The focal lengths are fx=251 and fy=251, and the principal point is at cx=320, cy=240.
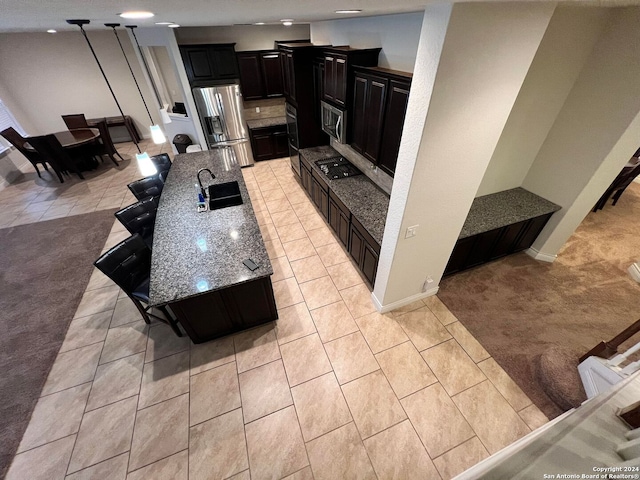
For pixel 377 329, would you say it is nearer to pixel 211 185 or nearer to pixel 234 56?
pixel 211 185

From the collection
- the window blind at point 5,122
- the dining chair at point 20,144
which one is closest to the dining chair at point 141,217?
the dining chair at point 20,144

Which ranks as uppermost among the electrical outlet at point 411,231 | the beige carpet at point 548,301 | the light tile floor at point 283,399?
the electrical outlet at point 411,231

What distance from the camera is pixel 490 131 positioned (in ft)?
6.06

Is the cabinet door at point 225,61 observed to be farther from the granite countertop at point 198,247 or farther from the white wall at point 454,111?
the white wall at point 454,111

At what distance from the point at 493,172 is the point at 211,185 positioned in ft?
12.5

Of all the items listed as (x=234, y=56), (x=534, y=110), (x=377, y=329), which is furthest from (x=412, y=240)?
(x=234, y=56)

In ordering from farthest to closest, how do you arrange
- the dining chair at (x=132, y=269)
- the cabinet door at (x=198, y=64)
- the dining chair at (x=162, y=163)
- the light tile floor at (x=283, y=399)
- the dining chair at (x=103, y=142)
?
the dining chair at (x=103, y=142)
the cabinet door at (x=198, y=64)
the dining chair at (x=162, y=163)
the dining chair at (x=132, y=269)
the light tile floor at (x=283, y=399)

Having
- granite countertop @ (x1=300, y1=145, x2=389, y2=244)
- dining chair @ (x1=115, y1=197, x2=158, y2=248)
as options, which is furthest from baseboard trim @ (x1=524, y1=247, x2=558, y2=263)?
dining chair @ (x1=115, y1=197, x2=158, y2=248)

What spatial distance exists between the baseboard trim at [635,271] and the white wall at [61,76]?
1095cm

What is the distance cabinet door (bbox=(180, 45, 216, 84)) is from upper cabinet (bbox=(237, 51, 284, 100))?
673mm

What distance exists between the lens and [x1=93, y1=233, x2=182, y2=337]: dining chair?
2449 mm

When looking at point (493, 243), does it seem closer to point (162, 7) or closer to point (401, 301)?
point (401, 301)

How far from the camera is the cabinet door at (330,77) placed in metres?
3.21

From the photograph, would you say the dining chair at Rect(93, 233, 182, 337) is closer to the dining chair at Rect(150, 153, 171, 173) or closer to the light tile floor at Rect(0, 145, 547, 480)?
the light tile floor at Rect(0, 145, 547, 480)
